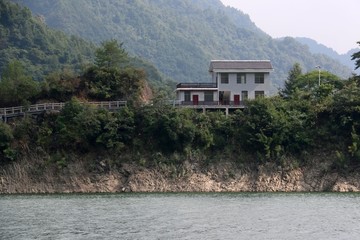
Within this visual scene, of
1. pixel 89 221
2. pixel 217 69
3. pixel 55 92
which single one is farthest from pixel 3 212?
pixel 217 69

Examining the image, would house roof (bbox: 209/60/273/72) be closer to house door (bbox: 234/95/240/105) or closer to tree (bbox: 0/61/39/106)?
house door (bbox: 234/95/240/105)

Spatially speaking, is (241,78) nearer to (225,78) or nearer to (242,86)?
(242,86)

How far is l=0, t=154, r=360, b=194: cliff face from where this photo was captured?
75.6 m

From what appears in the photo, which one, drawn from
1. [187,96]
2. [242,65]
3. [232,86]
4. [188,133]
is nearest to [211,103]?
[187,96]

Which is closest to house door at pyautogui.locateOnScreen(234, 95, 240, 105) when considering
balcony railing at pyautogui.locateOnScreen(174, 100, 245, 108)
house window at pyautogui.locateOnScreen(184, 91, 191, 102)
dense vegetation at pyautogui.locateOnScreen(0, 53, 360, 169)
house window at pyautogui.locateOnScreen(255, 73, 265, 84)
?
balcony railing at pyautogui.locateOnScreen(174, 100, 245, 108)

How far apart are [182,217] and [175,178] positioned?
2679cm

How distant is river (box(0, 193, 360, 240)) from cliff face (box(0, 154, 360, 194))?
709cm

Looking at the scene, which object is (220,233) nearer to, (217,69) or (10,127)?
(10,127)

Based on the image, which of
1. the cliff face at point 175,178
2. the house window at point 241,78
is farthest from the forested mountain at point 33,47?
the cliff face at point 175,178

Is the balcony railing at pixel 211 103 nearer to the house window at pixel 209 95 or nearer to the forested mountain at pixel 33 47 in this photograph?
the house window at pixel 209 95

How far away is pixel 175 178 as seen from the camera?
76312 mm

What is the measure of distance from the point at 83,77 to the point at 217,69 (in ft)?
52.1

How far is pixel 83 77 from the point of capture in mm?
88562

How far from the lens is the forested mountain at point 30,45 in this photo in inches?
6511
